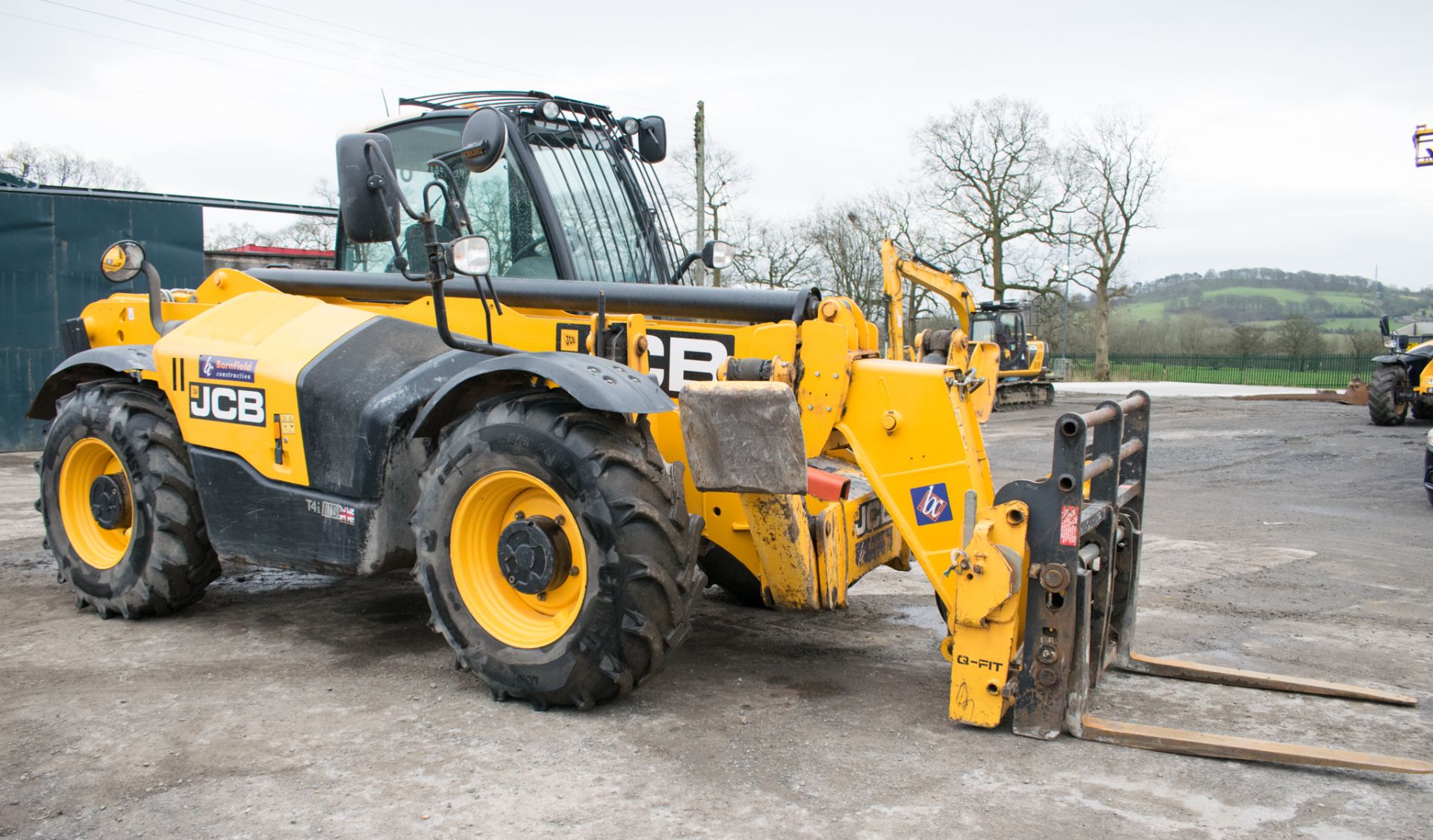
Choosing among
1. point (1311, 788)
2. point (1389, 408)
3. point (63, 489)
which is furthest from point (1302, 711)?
point (1389, 408)

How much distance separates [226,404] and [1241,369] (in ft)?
147

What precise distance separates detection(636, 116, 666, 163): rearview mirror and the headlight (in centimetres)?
192

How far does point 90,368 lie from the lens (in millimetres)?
6094

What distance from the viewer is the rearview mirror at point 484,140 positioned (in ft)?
13.9

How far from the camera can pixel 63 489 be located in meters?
5.89

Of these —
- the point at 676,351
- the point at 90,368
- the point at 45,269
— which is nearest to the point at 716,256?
the point at 676,351

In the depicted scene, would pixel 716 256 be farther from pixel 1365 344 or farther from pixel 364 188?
pixel 1365 344

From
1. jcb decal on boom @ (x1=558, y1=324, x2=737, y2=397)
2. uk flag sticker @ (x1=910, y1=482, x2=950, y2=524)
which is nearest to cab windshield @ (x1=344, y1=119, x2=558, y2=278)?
jcb decal on boom @ (x1=558, y1=324, x2=737, y2=397)

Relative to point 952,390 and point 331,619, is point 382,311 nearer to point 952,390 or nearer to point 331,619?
point 331,619

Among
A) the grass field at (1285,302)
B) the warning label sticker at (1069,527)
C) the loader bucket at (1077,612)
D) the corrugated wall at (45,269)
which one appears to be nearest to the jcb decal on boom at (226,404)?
the loader bucket at (1077,612)

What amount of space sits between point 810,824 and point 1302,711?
2249mm

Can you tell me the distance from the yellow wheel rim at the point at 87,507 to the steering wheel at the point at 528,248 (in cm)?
234

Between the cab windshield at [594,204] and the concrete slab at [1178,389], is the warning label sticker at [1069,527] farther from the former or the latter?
the concrete slab at [1178,389]

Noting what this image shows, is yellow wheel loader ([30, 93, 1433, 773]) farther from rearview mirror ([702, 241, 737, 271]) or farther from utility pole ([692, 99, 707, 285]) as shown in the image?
utility pole ([692, 99, 707, 285])
